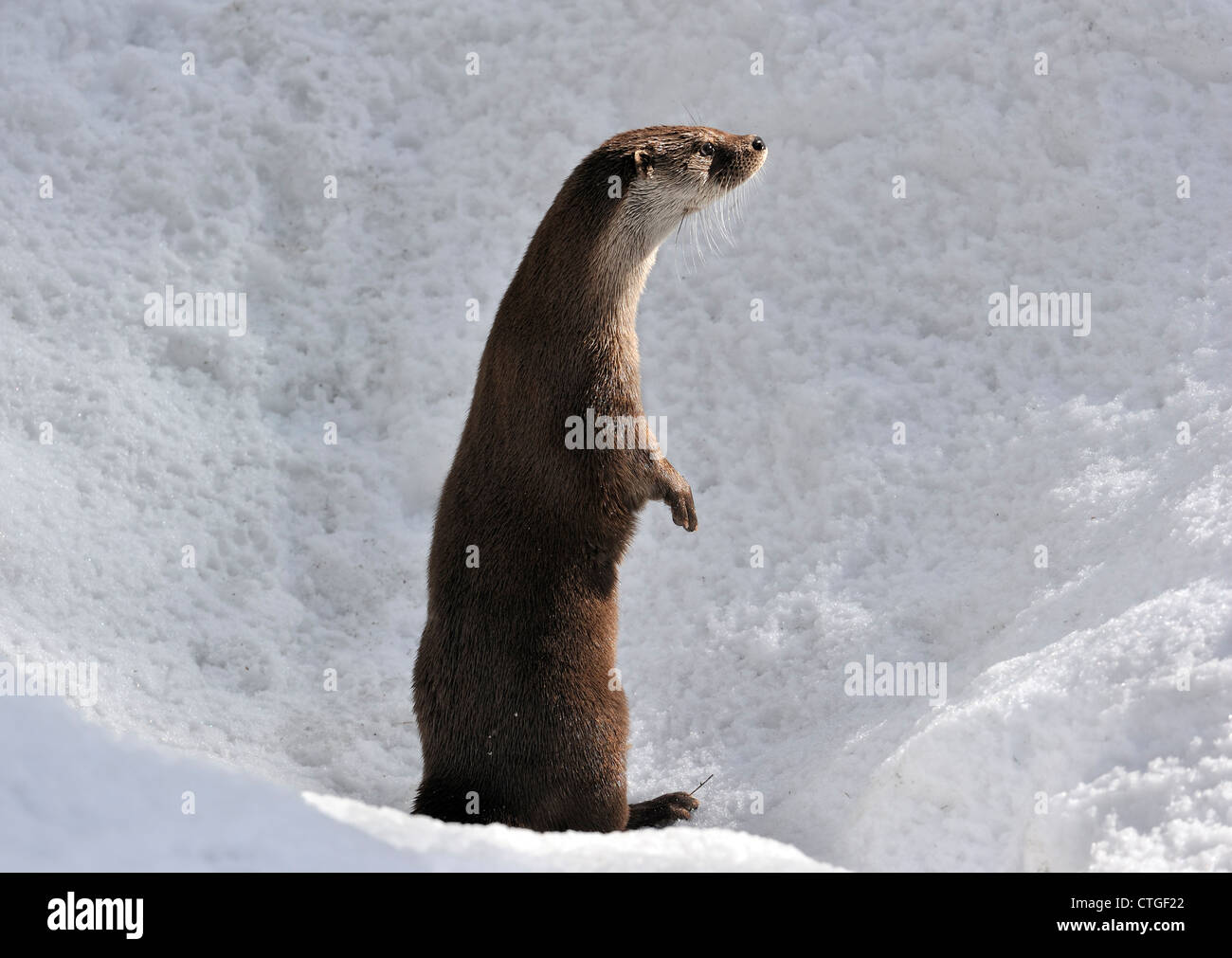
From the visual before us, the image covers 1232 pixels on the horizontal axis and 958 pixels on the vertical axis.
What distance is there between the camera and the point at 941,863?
191 inches

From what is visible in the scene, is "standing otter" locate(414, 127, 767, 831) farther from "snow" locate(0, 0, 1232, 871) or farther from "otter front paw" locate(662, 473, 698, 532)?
"snow" locate(0, 0, 1232, 871)

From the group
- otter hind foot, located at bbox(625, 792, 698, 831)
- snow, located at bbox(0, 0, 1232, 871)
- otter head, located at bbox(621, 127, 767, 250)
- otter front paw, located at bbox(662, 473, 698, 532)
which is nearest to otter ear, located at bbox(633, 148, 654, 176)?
otter head, located at bbox(621, 127, 767, 250)

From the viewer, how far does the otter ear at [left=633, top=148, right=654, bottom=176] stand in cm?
532

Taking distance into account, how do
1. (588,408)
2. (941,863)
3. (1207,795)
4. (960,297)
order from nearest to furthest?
1. (1207,795)
2. (941,863)
3. (588,408)
4. (960,297)

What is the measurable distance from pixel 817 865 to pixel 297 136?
19.9ft

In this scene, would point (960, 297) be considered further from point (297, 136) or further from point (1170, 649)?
point (297, 136)

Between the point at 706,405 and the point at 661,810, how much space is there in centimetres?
267

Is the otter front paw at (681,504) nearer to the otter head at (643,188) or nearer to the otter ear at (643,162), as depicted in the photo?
the otter head at (643,188)

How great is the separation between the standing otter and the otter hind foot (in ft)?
1.46

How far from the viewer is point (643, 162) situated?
5.34 metres

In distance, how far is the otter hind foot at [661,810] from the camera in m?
5.75

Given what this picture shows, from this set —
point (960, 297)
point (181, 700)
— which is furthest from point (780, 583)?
point (181, 700)

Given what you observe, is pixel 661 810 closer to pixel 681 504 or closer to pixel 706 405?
pixel 681 504

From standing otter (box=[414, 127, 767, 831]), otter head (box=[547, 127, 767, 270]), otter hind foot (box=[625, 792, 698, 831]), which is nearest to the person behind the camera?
standing otter (box=[414, 127, 767, 831])
